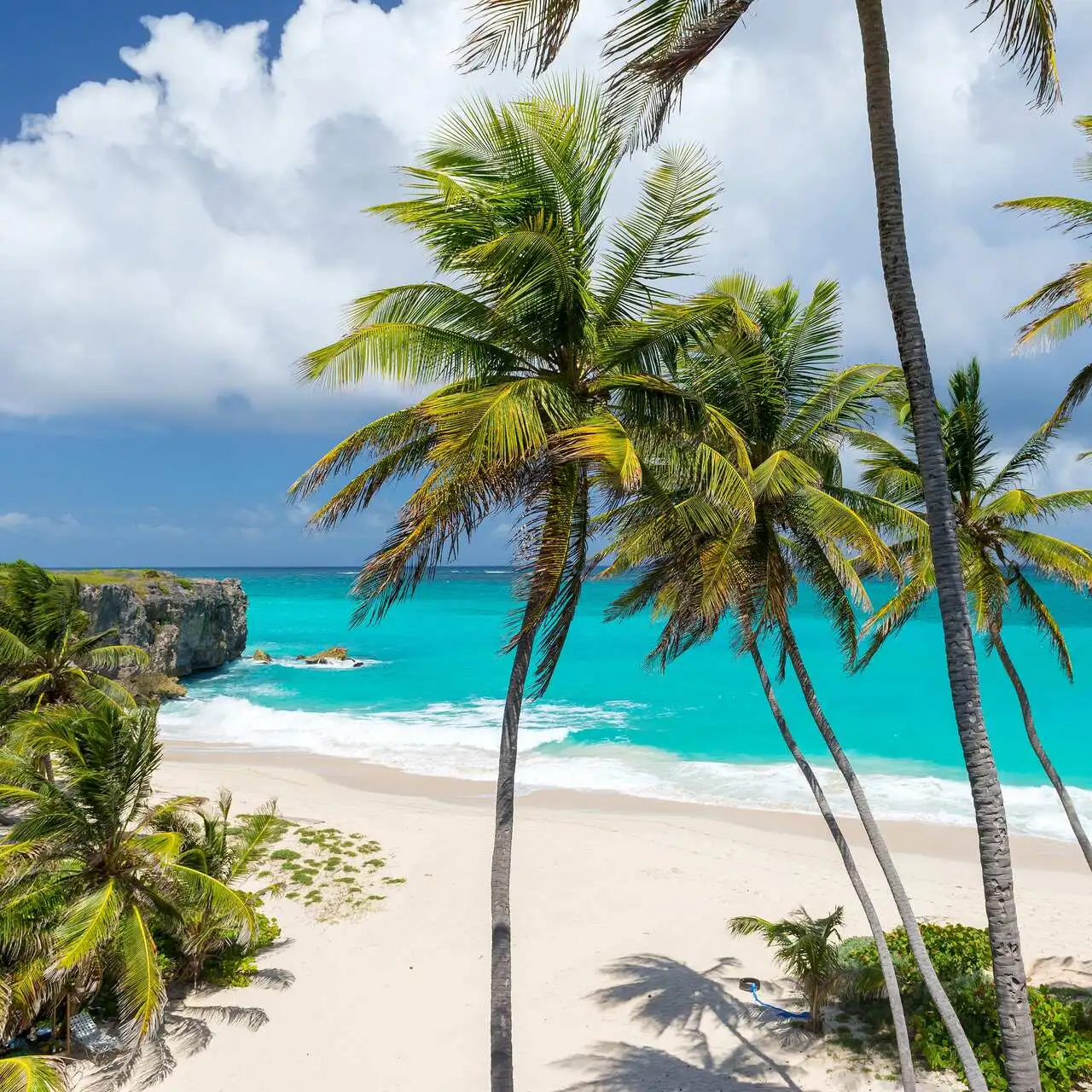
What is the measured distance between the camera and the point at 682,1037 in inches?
386

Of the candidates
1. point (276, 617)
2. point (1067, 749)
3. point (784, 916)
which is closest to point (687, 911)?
point (784, 916)

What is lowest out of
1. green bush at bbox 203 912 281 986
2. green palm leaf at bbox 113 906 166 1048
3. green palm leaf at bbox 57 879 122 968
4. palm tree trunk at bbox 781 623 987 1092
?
green bush at bbox 203 912 281 986

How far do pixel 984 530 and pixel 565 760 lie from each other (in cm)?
1834

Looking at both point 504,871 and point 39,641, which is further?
point 39,641

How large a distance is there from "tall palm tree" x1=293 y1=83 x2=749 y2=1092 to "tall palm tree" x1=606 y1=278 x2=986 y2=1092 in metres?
1.56

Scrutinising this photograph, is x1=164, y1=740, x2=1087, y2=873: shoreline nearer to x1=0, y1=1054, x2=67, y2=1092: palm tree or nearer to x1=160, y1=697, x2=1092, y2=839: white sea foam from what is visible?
x1=160, y1=697, x2=1092, y2=839: white sea foam

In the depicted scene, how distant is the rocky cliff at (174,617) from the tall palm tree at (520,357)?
1128 inches

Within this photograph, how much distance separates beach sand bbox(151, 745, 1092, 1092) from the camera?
29.8 feet

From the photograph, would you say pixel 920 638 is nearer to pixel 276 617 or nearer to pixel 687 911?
pixel 687 911

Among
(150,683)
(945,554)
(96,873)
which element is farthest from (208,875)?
(150,683)

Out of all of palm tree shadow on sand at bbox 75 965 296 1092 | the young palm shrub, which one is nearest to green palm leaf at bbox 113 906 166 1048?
palm tree shadow on sand at bbox 75 965 296 1092

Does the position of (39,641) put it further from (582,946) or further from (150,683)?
(150,683)

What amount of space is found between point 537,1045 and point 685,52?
10.6 meters

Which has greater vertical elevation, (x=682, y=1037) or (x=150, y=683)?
(x=150, y=683)
